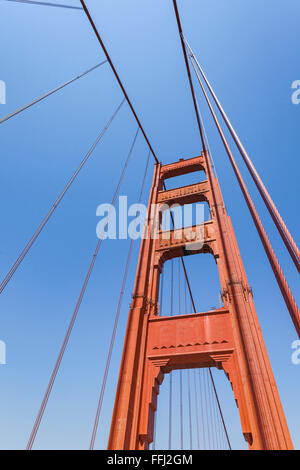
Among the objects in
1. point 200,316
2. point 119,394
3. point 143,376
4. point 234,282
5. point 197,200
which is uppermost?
point 197,200

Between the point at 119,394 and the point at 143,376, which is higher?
the point at 143,376

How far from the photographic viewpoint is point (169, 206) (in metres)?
17.5

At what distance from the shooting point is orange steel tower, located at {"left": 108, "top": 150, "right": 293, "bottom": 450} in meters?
7.16

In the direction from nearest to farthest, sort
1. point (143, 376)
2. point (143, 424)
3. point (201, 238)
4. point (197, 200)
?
point (143, 424), point (143, 376), point (201, 238), point (197, 200)

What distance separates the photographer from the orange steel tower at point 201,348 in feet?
23.5

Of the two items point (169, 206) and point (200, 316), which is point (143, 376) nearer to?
point (200, 316)

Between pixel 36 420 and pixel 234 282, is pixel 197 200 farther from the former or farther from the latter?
pixel 36 420

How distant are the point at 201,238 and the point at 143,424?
8.43m

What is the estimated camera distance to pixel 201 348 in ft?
29.8

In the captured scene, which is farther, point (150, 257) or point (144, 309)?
point (150, 257)

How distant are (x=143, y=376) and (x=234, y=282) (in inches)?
202
